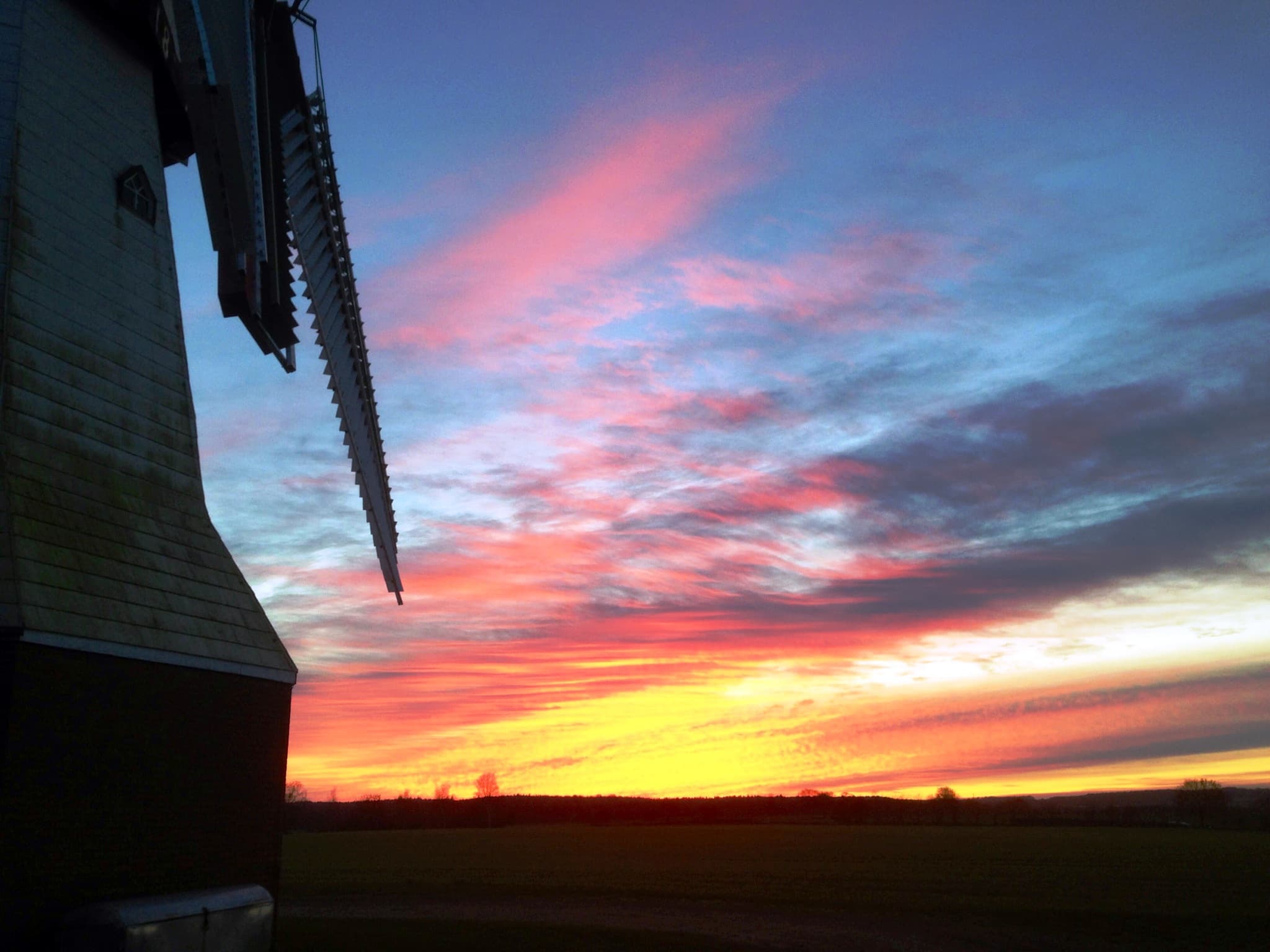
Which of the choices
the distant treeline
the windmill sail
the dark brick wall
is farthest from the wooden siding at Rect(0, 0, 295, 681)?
the distant treeline

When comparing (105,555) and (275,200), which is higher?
(275,200)

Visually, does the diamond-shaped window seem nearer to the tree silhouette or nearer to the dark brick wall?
the dark brick wall

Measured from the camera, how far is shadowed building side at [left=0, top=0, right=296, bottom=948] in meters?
10.5

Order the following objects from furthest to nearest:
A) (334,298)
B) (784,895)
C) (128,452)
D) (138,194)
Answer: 1. (784,895)
2. (334,298)
3. (138,194)
4. (128,452)

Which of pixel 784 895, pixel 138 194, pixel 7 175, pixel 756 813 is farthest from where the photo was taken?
pixel 756 813

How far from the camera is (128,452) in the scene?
12.9 metres

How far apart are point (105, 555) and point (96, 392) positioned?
7.00 feet

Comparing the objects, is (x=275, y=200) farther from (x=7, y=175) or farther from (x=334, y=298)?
(x=7, y=175)

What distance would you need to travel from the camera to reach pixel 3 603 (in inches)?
400

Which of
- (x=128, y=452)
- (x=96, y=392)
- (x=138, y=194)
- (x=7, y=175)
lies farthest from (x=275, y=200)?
(x=128, y=452)

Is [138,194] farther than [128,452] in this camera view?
Yes

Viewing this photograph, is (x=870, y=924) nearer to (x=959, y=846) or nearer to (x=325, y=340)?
(x=325, y=340)

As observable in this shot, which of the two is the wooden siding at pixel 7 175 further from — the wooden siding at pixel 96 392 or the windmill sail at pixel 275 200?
the windmill sail at pixel 275 200

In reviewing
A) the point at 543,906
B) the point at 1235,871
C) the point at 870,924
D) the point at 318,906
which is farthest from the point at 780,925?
the point at 1235,871
